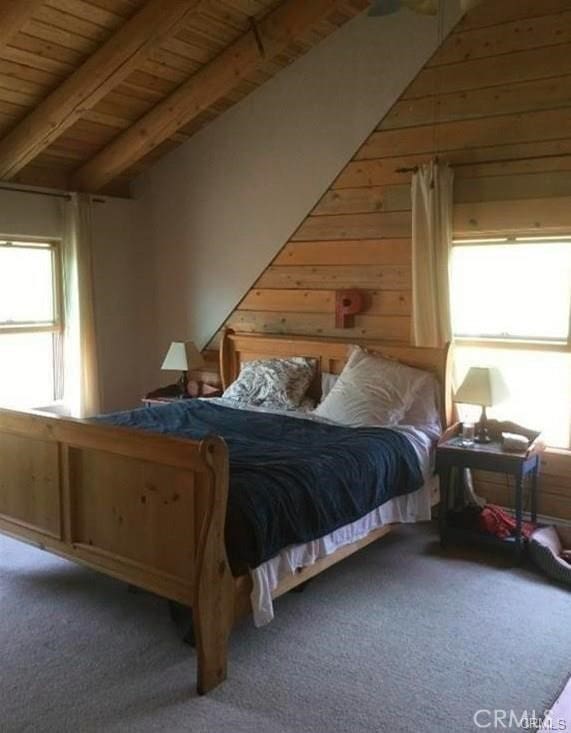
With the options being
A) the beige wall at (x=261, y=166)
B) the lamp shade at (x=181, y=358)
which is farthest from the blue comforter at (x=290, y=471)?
the beige wall at (x=261, y=166)

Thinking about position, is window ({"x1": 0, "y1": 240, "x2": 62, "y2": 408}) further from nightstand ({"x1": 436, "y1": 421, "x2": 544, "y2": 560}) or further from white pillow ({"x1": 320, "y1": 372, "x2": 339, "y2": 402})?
nightstand ({"x1": 436, "y1": 421, "x2": 544, "y2": 560})

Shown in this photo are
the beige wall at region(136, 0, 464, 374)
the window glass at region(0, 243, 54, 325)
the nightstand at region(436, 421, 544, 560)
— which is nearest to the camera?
the nightstand at region(436, 421, 544, 560)

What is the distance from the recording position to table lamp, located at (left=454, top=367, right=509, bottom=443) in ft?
12.1

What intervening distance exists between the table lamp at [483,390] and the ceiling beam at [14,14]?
111 inches

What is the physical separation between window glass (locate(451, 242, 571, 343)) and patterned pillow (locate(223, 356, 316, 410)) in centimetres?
101

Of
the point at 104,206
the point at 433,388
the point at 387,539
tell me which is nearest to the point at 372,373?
the point at 433,388

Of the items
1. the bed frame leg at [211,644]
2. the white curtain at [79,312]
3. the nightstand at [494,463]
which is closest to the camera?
the bed frame leg at [211,644]

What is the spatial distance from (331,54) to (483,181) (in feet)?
4.48

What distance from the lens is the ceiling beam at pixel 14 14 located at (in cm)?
331

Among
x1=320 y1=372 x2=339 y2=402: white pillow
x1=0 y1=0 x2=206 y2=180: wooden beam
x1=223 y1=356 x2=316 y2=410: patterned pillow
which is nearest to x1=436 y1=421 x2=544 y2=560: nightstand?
x1=320 y1=372 x2=339 y2=402: white pillow

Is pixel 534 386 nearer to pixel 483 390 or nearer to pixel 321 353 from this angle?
pixel 483 390

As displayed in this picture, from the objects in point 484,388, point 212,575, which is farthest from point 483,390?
point 212,575

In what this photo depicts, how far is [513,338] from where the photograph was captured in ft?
13.2

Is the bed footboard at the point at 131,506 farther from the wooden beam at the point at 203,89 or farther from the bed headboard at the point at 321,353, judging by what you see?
the wooden beam at the point at 203,89
